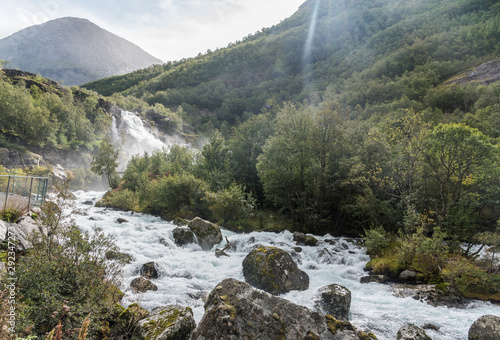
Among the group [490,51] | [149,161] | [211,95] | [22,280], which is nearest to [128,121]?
[149,161]

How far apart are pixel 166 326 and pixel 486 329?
9.94 meters

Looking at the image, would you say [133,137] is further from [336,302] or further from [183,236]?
[336,302]

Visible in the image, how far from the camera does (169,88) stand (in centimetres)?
14650

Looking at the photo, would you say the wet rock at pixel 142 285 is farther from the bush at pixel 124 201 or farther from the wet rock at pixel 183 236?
the bush at pixel 124 201

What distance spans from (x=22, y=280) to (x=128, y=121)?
273 ft

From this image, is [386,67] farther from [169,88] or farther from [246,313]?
[169,88]

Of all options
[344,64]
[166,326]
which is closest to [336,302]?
[166,326]

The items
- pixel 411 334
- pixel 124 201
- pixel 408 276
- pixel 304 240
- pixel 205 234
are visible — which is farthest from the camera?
pixel 124 201

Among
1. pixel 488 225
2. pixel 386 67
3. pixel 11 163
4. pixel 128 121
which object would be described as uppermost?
pixel 386 67

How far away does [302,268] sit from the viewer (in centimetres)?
1548

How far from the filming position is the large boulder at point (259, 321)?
599 centimetres

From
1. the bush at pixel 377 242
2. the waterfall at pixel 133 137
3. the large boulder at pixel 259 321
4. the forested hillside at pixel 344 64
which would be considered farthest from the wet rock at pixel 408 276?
the waterfall at pixel 133 137

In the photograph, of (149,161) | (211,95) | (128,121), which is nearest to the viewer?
(149,161)

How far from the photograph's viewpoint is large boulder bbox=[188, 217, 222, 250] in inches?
738
